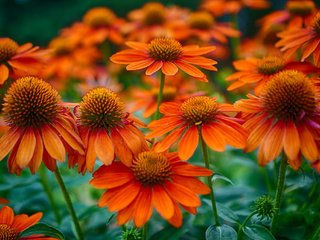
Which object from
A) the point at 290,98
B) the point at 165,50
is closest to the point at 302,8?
the point at 165,50

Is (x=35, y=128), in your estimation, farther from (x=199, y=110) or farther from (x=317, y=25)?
(x=317, y=25)

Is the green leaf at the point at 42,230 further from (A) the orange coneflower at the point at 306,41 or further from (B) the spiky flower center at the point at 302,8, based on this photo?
(B) the spiky flower center at the point at 302,8

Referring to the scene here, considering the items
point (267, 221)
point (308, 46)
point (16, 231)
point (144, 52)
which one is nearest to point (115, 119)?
point (144, 52)

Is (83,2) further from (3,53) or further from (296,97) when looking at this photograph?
(296,97)

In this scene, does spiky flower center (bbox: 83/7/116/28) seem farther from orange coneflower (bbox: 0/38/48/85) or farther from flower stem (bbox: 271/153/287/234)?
flower stem (bbox: 271/153/287/234)

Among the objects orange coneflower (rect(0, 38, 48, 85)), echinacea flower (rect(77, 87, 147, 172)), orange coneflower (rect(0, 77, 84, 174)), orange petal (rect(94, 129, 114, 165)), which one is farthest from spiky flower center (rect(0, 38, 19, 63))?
orange petal (rect(94, 129, 114, 165))

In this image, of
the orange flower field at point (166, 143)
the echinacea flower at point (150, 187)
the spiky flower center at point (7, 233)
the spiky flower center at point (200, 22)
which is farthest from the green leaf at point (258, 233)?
the spiky flower center at point (200, 22)

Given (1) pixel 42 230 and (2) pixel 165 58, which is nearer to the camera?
(1) pixel 42 230
